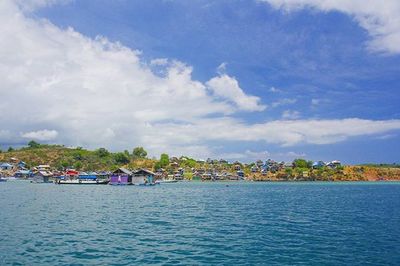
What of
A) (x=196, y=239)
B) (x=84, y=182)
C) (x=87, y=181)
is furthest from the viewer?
(x=87, y=181)

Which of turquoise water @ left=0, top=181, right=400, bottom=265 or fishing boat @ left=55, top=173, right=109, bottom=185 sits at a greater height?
fishing boat @ left=55, top=173, right=109, bottom=185

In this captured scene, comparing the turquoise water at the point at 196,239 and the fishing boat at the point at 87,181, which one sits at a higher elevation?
the fishing boat at the point at 87,181

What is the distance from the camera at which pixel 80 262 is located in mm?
26000

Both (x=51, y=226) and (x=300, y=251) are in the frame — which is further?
(x=51, y=226)

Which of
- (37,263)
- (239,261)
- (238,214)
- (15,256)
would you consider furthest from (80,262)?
(238,214)

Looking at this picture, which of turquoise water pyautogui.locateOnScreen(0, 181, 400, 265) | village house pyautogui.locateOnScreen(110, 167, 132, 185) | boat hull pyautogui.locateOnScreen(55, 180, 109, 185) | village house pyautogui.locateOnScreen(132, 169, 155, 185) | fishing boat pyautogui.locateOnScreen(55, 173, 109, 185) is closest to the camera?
turquoise water pyautogui.locateOnScreen(0, 181, 400, 265)

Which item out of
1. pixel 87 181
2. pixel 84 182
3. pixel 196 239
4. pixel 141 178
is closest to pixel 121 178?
pixel 141 178

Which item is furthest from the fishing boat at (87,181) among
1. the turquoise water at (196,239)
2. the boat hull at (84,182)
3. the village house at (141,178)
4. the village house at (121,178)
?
the turquoise water at (196,239)

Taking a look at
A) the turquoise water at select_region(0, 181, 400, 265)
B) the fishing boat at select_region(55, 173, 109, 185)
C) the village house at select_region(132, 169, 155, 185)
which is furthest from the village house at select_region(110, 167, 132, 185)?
the turquoise water at select_region(0, 181, 400, 265)

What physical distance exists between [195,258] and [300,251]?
9.16 m

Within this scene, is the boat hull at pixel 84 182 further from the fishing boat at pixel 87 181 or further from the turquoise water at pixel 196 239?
the turquoise water at pixel 196 239

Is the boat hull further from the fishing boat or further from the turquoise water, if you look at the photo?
the turquoise water

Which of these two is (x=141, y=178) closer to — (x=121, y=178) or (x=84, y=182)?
(x=121, y=178)

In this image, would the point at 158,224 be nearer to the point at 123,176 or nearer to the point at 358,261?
the point at 358,261
